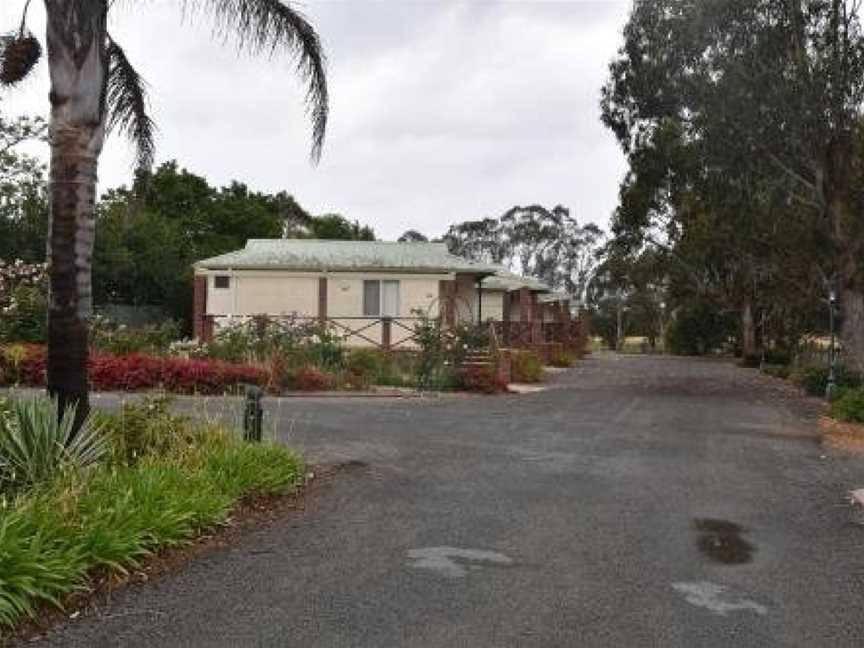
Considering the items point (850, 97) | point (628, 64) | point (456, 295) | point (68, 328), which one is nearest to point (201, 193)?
point (456, 295)

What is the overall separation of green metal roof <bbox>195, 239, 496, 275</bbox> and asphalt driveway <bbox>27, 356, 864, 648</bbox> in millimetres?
16634

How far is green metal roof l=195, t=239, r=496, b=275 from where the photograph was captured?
1209 inches

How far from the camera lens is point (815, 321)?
1631 inches

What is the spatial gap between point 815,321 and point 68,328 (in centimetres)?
3731

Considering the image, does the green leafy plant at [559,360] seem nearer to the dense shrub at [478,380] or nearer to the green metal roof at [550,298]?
the green metal roof at [550,298]

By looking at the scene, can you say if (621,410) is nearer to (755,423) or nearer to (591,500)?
(755,423)

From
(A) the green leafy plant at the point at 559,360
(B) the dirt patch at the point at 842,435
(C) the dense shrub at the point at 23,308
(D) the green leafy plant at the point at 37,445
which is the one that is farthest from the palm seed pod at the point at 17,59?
(A) the green leafy plant at the point at 559,360

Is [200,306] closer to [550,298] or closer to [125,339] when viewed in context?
[125,339]

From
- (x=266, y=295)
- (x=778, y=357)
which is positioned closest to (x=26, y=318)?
(x=266, y=295)

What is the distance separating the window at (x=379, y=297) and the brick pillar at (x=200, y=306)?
15.6 ft

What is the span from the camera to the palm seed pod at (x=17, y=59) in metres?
10.1

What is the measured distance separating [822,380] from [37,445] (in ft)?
71.3

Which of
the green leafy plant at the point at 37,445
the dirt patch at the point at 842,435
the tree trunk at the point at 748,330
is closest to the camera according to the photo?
the green leafy plant at the point at 37,445

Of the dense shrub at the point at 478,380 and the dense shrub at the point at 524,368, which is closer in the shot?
the dense shrub at the point at 478,380
